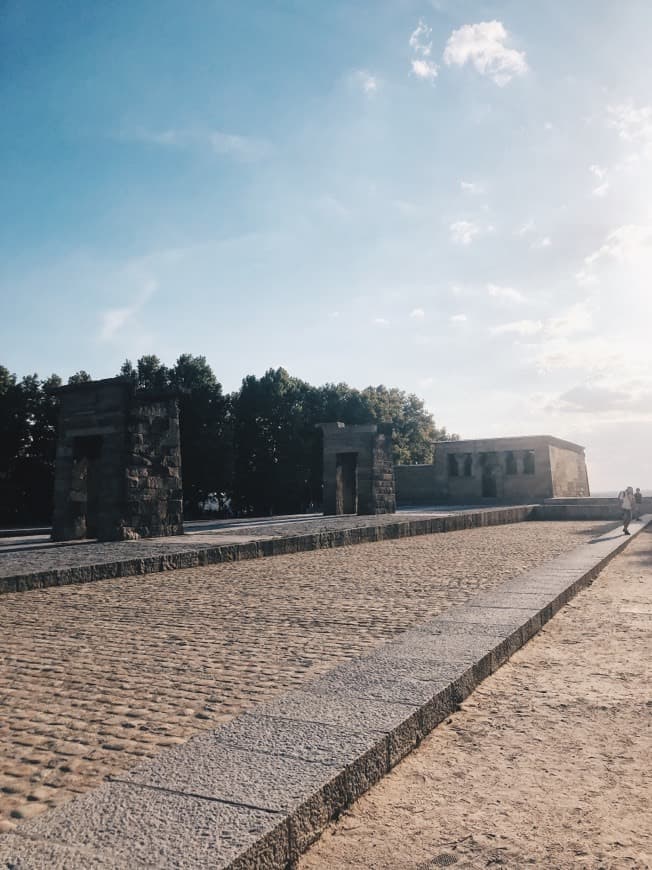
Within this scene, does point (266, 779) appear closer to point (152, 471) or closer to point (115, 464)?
point (115, 464)

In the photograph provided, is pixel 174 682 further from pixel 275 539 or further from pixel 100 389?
pixel 100 389

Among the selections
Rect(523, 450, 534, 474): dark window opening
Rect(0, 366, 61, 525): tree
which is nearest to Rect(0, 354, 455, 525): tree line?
Rect(0, 366, 61, 525): tree

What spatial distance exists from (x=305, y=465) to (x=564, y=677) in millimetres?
32870

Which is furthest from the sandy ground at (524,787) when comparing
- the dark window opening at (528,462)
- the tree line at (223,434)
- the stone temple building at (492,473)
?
the dark window opening at (528,462)

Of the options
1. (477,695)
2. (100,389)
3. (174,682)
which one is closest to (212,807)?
(174,682)

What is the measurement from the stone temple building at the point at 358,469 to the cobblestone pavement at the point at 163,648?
12.9 metres

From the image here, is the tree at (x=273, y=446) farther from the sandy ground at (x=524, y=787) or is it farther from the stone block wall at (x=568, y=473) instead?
the sandy ground at (x=524, y=787)

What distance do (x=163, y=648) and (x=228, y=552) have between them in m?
6.13

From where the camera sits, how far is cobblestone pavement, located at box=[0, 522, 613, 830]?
10.0 feet

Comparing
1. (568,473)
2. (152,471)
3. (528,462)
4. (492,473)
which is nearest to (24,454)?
(152,471)

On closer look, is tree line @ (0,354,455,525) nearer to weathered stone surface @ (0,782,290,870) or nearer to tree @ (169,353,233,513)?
tree @ (169,353,233,513)

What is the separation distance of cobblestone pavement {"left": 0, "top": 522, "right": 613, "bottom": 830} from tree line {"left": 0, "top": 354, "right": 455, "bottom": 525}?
23124 millimetres

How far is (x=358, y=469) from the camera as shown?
23.2 m

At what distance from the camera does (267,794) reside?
2.35 metres
